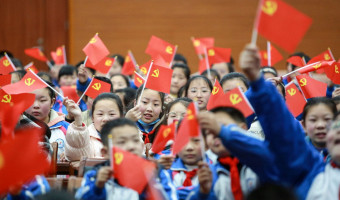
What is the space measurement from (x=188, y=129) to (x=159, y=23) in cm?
644

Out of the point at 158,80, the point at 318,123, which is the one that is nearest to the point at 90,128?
the point at 158,80

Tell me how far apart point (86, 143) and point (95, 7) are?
5.69m

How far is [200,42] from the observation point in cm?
685

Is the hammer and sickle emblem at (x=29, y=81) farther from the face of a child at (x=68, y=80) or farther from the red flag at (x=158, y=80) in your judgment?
the face of a child at (x=68, y=80)

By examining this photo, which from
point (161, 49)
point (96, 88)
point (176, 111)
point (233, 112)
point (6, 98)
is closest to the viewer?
point (233, 112)

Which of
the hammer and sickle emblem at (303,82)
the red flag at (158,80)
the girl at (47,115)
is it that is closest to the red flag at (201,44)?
the hammer and sickle emblem at (303,82)

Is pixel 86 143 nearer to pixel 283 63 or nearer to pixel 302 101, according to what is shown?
pixel 302 101

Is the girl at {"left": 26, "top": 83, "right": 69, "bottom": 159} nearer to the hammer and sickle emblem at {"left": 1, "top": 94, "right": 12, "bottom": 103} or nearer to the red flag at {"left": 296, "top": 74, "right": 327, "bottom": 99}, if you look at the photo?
the hammer and sickle emblem at {"left": 1, "top": 94, "right": 12, "bottom": 103}

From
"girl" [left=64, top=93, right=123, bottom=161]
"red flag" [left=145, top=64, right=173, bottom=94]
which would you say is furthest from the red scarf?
"red flag" [left=145, top=64, right=173, bottom=94]

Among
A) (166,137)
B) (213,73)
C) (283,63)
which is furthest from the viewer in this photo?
(283,63)

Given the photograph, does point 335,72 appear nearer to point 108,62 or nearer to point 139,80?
point 139,80

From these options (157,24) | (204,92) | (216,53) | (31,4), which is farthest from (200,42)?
(31,4)

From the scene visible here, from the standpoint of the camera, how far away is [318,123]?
2910 millimetres

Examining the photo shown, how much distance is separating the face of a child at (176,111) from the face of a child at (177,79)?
185 centimetres
